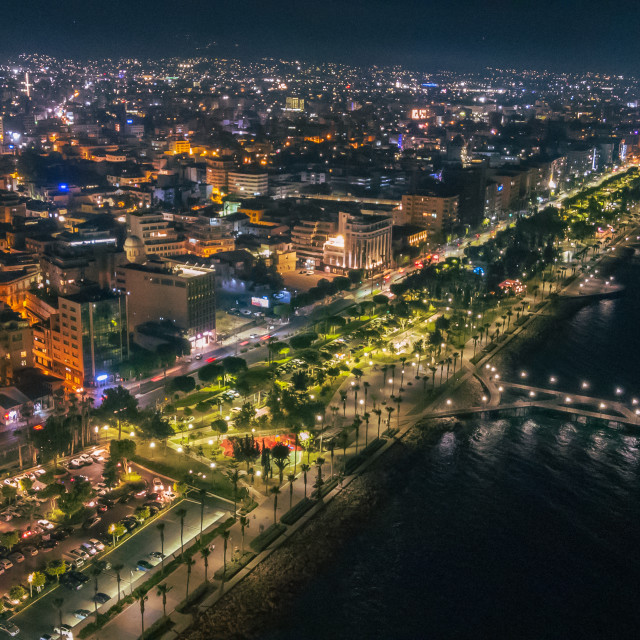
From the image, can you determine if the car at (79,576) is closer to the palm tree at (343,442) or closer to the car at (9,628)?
the car at (9,628)

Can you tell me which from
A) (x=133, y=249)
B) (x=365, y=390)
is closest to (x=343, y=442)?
(x=365, y=390)

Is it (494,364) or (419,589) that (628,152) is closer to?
(494,364)

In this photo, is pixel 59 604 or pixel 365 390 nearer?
pixel 59 604

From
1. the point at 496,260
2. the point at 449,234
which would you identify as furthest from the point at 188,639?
the point at 449,234

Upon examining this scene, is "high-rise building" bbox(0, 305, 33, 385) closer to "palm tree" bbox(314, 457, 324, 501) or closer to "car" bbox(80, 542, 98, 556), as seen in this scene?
"car" bbox(80, 542, 98, 556)

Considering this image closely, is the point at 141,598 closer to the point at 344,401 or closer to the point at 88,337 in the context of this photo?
the point at 344,401

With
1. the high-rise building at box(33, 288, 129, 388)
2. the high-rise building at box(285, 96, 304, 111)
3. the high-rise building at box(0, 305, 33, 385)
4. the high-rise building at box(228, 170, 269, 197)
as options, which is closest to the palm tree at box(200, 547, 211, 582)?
the high-rise building at box(33, 288, 129, 388)

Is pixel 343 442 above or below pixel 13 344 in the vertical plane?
below
